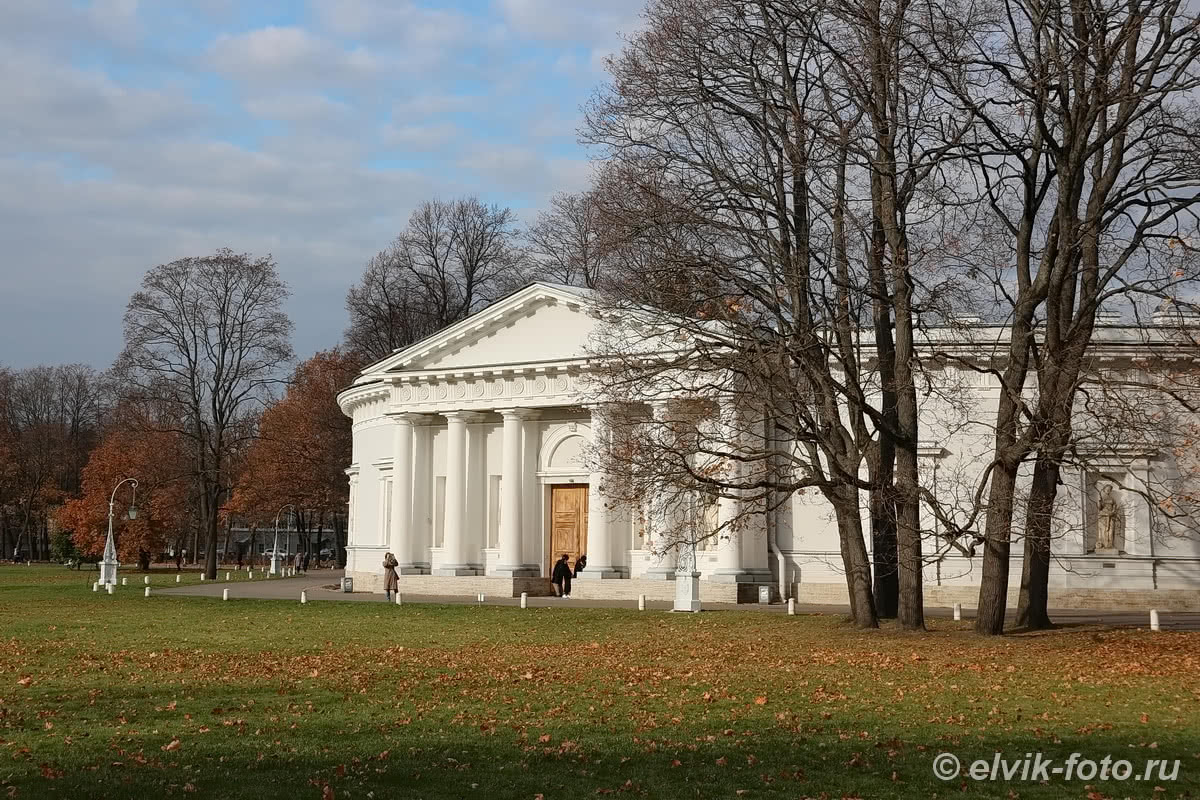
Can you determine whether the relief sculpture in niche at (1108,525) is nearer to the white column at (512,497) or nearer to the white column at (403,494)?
the white column at (512,497)

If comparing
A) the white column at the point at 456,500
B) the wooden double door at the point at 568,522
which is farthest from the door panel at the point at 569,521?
the white column at the point at 456,500

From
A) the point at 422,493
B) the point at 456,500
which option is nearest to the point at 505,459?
the point at 456,500

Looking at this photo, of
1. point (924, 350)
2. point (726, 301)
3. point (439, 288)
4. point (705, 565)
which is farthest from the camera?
Result: point (439, 288)

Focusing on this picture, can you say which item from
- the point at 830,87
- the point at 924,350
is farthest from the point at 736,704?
the point at 924,350

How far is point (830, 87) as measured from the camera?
76.3 ft

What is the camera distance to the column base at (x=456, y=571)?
41509 mm

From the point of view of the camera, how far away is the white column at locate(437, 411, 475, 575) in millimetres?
41875

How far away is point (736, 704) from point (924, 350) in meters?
22.3

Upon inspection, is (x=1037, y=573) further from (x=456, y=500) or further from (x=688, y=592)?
(x=456, y=500)

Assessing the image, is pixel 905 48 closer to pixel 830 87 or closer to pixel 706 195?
pixel 830 87

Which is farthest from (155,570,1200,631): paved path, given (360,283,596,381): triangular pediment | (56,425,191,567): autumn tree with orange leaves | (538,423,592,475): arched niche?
(56,425,191,567): autumn tree with orange leaves

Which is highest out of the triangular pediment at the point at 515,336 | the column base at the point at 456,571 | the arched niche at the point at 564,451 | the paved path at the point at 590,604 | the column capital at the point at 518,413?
the triangular pediment at the point at 515,336

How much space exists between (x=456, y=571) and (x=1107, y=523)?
20874 mm

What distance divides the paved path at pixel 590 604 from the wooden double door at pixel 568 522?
3476mm
